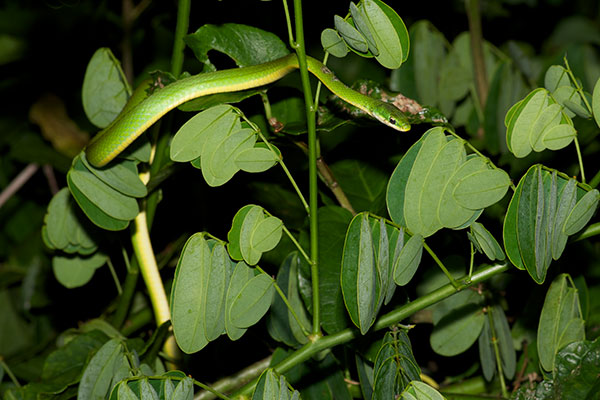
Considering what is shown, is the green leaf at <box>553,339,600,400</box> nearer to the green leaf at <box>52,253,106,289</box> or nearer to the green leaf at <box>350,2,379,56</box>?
the green leaf at <box>350,2,379,56</box>

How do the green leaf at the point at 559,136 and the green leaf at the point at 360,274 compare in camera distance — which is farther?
the green leaf at the point at 559,136

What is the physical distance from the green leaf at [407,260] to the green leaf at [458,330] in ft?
1.15

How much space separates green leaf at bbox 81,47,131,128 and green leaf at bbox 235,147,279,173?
0.53m

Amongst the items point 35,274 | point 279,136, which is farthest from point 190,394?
point 35,274

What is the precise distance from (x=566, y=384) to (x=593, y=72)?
1.36m

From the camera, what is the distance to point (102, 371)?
1028 mm

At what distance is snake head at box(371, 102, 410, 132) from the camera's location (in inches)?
42.8

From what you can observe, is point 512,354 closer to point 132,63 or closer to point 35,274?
point 35,274

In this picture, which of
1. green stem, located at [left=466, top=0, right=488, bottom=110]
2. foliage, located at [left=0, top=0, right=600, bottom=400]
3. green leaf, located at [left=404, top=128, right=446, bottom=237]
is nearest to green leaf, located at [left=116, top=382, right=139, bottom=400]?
foliage, located at [left=0, top=0, right=600, bottom=400]

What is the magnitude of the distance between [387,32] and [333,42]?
82 mm

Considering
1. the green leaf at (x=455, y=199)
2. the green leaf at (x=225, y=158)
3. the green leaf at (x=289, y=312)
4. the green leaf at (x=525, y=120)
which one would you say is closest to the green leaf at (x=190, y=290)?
the green leaf at (x=225, y=158)

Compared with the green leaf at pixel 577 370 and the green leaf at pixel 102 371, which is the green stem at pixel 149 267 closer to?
the green leaf at pixel 102 371

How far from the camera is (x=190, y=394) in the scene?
82 centimetres

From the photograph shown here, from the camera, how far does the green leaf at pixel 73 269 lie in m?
1.36
